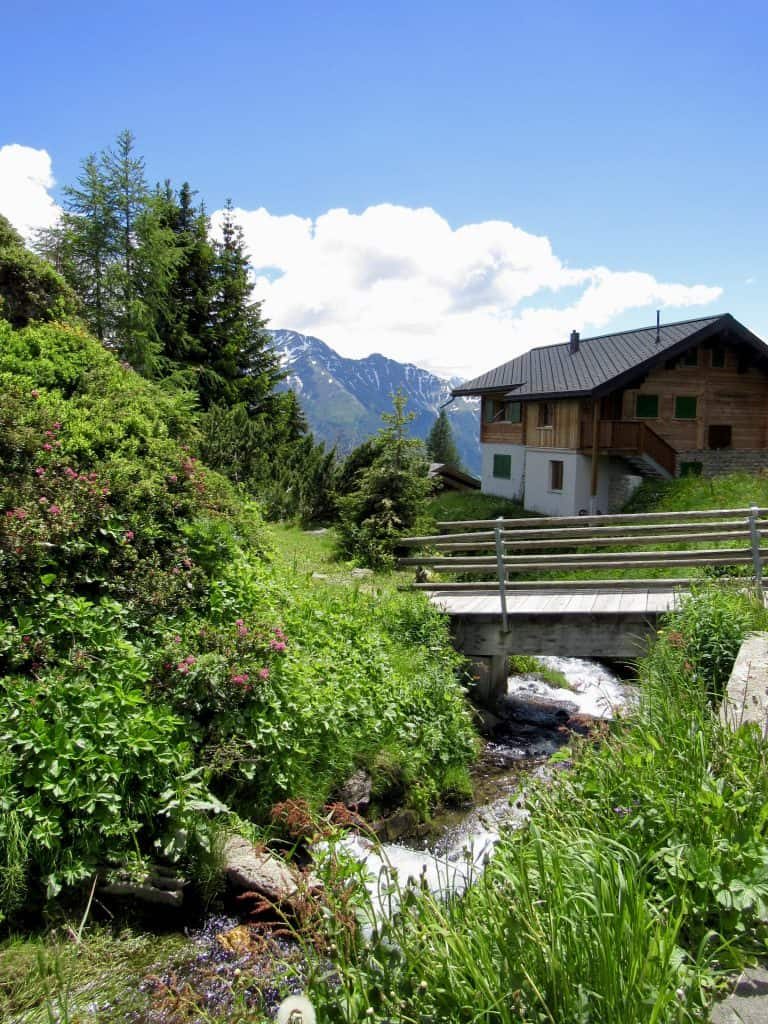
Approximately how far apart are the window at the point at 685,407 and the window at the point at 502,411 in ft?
23.2

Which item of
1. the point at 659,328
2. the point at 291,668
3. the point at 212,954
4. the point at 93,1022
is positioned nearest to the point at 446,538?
the point at 291,668

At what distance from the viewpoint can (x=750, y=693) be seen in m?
4.87

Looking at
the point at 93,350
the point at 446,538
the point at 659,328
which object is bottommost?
the point at 446,538

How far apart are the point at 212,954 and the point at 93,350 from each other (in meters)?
9.08

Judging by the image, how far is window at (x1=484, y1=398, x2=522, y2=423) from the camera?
109 feet

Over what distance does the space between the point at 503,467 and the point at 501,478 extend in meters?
Answer: 0.59

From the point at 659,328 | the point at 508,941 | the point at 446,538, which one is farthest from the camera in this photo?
the point at 659,328

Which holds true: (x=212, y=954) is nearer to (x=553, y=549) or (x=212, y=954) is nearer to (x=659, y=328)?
(x=553, y=549)

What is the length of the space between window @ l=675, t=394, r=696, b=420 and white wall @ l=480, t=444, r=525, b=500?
23.1ft

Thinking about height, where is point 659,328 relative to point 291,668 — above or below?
above

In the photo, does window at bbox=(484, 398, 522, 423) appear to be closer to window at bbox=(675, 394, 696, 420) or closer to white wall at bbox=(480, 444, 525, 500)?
white wall at bbox=(480, 444, 525, 500)

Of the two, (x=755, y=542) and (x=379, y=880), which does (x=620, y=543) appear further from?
(x=379, y=880)

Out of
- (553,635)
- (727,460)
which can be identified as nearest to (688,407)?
(727,460)

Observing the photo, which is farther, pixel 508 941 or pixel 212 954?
pixel 212 954
